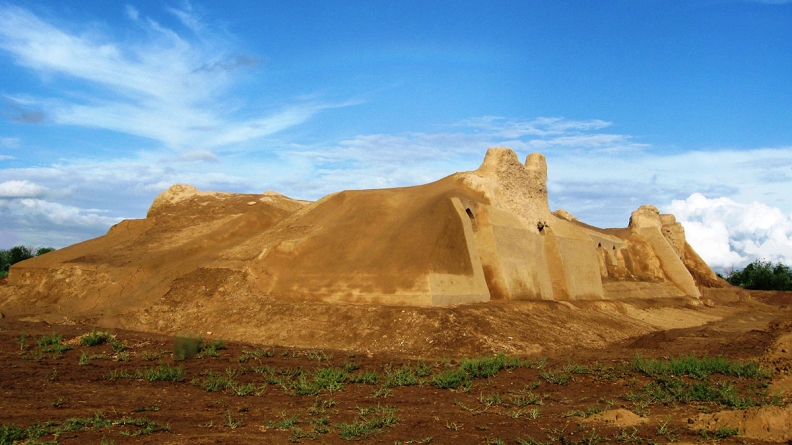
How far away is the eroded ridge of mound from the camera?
18891mm

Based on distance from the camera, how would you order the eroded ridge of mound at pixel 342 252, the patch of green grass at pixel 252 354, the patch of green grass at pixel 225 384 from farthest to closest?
1. the eroded ridge of mound at pixel 342 252
2. the patch of green grass at pixel 252 354
3. the patch of green grass at pixel 225 384

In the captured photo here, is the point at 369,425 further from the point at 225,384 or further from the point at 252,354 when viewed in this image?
the point at 252,354

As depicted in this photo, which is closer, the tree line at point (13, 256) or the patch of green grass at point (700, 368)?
the patch of green grass at point (700, 368)

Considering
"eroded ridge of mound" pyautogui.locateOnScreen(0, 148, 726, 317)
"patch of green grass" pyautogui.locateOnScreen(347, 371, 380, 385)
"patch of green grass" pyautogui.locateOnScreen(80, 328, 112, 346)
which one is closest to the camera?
"patch of green grass" pyautogui.locateOnScreen(347, 371, 380, 385)

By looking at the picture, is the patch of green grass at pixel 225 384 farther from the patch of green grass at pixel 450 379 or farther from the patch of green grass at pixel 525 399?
the patch of green grass at pixel 525 399

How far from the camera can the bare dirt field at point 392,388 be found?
7344 millimetres

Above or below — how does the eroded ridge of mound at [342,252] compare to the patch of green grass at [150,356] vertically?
above

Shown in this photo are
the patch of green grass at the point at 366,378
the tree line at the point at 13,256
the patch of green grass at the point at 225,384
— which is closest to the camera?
the patch of green grass at the point at 225,384

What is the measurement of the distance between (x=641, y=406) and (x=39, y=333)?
13958mm

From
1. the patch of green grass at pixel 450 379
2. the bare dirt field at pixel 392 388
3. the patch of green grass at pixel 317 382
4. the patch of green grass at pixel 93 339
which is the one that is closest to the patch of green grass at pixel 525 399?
the bare dirt field at pixel 392 388

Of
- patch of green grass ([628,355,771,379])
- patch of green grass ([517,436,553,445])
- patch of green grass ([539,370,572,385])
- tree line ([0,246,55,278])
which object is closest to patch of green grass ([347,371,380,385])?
patch of green grass ([539,370,572,385])

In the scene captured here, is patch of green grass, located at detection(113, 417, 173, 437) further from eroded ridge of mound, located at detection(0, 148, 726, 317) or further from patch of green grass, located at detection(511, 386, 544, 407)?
eroded ridge of mound, located at detection(0, 148, 726, 317)

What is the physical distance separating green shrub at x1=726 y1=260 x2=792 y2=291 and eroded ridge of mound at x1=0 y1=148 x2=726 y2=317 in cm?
3886

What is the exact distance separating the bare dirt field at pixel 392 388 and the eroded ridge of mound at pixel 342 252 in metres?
2.06
